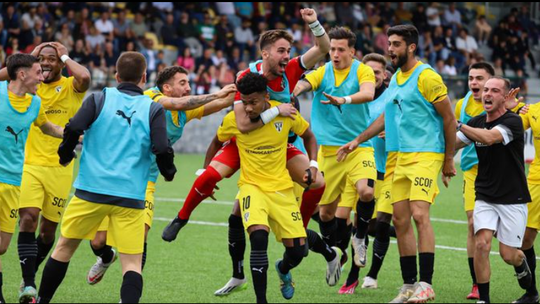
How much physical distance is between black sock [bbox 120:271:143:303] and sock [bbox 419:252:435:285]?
3076 mm

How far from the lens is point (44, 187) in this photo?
9.62m

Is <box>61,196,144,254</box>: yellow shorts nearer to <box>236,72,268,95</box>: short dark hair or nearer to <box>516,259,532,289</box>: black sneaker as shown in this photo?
<box>236,72,268,95</box>: short dark hair

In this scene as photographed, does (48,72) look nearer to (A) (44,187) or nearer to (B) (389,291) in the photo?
(A) (44,187)

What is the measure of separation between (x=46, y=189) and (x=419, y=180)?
410cm

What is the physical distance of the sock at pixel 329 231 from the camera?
10492 mm

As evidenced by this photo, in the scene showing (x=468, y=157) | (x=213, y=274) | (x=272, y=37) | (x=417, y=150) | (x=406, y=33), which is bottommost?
(x=213, y=274)

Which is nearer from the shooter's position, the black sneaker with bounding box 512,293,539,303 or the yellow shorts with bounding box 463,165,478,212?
the black sneaker with bounding box 512,293,539,303

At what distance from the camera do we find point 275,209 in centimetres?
852

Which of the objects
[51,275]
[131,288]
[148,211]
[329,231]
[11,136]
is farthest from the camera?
[329,231]

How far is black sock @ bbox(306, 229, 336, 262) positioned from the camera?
9523 mm

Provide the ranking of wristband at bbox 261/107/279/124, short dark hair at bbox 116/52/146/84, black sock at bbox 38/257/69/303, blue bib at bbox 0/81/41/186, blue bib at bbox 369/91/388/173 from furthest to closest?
blue bib at bbox 369/91/388/173
blue bib at bbox 0/81/41/186
wristband at bbox 261/107/279/124
black sock at bbox 38/257/69/303
short dark hair at bbox 116/52/146/84

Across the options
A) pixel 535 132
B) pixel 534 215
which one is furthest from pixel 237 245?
pixel 535 132

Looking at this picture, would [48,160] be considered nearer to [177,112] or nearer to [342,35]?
[177,112]

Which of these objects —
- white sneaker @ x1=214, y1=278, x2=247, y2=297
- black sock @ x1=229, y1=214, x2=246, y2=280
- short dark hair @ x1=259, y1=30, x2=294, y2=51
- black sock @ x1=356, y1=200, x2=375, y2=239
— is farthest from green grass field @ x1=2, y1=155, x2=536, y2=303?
short dark hair @ x1=259, y1=30, x2=294, y2=51
